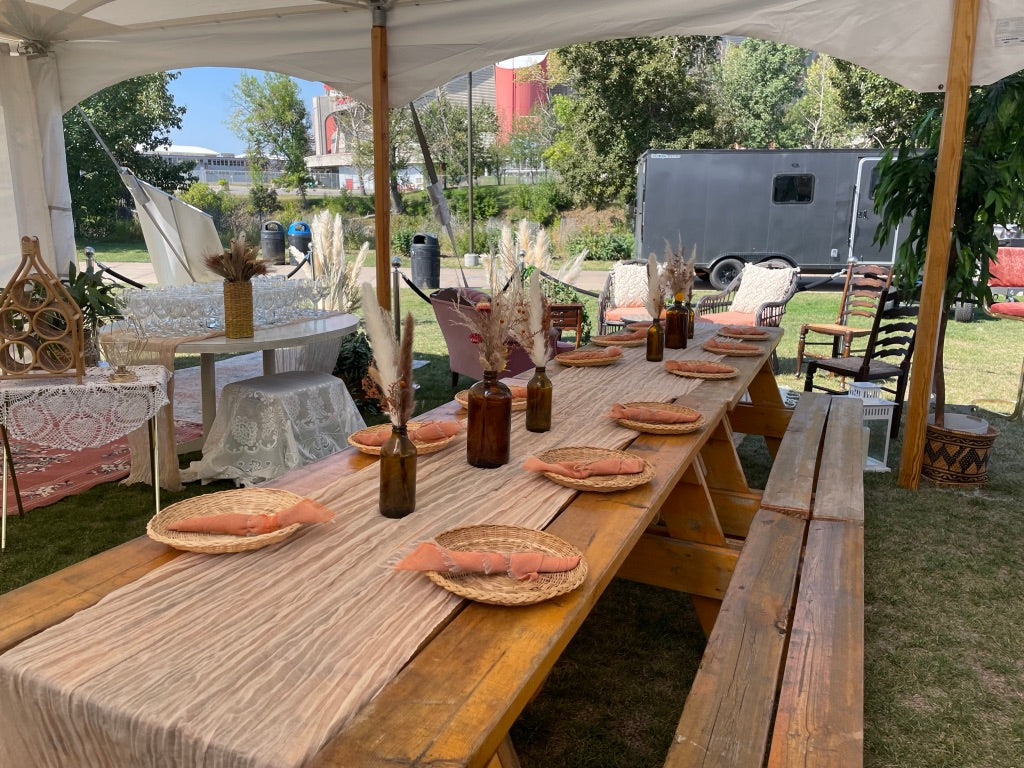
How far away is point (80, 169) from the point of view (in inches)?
720

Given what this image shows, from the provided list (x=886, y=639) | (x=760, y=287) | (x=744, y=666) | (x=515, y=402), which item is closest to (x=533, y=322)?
(x=515, y=402)

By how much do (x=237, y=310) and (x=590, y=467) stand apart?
2275mm

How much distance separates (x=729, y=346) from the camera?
3559 mm

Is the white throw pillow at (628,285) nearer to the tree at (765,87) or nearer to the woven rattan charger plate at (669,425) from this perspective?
the woven rattan charger plate at (669,425)

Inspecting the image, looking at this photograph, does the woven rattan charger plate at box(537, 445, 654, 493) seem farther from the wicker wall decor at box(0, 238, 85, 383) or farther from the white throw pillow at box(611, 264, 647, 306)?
the white throw pillow at box(611, 264, 647, 306)

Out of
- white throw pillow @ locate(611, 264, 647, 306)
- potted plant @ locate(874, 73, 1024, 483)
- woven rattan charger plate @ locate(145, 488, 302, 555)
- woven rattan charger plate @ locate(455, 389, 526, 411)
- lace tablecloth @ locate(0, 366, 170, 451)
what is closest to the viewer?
woven rattan charger plate @ locate(145, 488, 302, 555)

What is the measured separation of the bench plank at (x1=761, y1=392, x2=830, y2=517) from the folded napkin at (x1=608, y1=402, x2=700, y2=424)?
40 centimetres

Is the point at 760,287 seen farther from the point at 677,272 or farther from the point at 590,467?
the point at 590,467

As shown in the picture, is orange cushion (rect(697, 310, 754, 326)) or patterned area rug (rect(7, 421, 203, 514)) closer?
patterned area rug (rect(7, 421, 203, 514))

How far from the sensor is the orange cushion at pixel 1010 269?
978cm

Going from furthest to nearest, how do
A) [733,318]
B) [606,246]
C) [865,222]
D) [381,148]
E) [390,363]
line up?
1. [606,246]
2. [865,222]
3. [733,318]
4. [381,148]
5. [390,363]

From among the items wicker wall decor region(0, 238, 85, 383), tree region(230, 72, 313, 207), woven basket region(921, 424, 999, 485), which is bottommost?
woven basket region(921, 424, 999, 485)

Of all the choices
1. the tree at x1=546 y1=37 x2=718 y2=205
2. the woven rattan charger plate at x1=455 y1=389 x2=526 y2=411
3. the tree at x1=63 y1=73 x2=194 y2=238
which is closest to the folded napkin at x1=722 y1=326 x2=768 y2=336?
the woven rattan charger plate at x1=455 y1=389 x2=526 y2=411

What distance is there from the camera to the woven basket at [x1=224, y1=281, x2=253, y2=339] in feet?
11.4
